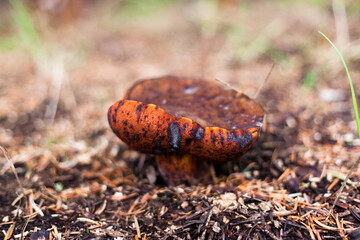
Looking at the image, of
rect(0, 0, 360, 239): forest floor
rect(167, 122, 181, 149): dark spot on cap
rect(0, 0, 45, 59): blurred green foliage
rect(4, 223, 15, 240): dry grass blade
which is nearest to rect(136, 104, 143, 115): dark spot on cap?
rect(167, 122, 181, 149): dark spot on cap

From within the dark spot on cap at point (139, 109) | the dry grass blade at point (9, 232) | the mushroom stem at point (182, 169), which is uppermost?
the dark spot on cap at point (139, 109)

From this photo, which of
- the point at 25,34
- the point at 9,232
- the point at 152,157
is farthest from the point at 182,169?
the point at 25,34

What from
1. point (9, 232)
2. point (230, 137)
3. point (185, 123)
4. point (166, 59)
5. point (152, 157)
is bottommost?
point (9, 232)

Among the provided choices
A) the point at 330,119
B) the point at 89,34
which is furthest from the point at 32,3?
the point at 330,119

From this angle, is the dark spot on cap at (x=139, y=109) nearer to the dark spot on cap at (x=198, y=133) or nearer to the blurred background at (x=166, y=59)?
the dark spot on cap at (x=198, y=133)

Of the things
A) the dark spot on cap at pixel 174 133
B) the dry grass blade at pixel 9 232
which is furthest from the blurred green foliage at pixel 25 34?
the dark spot on cap at pixel 174 133

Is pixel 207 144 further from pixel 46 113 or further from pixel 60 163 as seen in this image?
pixel 46 113

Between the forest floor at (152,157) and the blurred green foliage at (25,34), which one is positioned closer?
the forest floor at (152,157)

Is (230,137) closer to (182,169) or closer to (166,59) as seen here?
(182,169)
